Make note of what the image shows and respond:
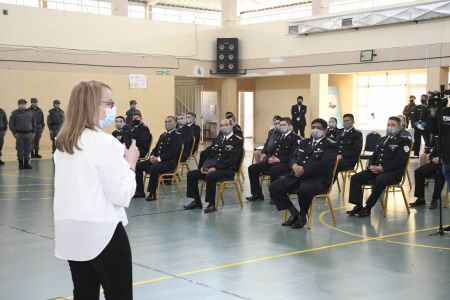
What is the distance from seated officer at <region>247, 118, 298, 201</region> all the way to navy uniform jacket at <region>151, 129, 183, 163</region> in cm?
121

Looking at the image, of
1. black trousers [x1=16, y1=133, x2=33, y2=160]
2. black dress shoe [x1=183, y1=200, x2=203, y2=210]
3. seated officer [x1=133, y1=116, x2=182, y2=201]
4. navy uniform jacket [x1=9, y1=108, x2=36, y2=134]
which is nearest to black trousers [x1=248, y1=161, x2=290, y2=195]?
black dress shoe [x1=183, y1=200, x2=203, y2=210]

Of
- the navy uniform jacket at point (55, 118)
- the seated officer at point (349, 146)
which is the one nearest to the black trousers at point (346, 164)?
the seated officer at point (349, 146)

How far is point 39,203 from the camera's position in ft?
28.5

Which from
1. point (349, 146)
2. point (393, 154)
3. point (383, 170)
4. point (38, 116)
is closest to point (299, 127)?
point (38, 116)

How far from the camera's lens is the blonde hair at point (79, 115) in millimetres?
2402

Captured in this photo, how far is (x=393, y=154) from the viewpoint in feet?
25.7

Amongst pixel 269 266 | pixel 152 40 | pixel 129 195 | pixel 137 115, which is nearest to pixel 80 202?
pixel 129 195

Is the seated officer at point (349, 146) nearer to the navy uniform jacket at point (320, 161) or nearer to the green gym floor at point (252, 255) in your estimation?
the green gym floor at point (252, 255)

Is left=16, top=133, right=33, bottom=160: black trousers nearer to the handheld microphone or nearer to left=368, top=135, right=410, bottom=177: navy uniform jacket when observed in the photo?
the handheld microphone

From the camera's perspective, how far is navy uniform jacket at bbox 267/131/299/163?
878 cm

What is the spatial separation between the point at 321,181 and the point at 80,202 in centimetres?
491

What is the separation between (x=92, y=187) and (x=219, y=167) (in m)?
5.84

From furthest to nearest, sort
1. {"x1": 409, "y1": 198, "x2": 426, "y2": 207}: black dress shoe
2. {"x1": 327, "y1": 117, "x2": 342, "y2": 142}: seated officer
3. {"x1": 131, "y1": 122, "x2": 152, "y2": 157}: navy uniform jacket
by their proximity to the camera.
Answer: {"x1": 327, "y1": 117, "x2": 342, "y2": 142}: seated officer, {"x1": 131, "y1": 122, "x2": 152, "y2": 157}: navy uniform jacket, {"x1": 409, "y1": 198, "x2": 426, "y2": 207}: black dress shoe

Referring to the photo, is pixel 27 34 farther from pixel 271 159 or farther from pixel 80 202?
pixel 80 202
